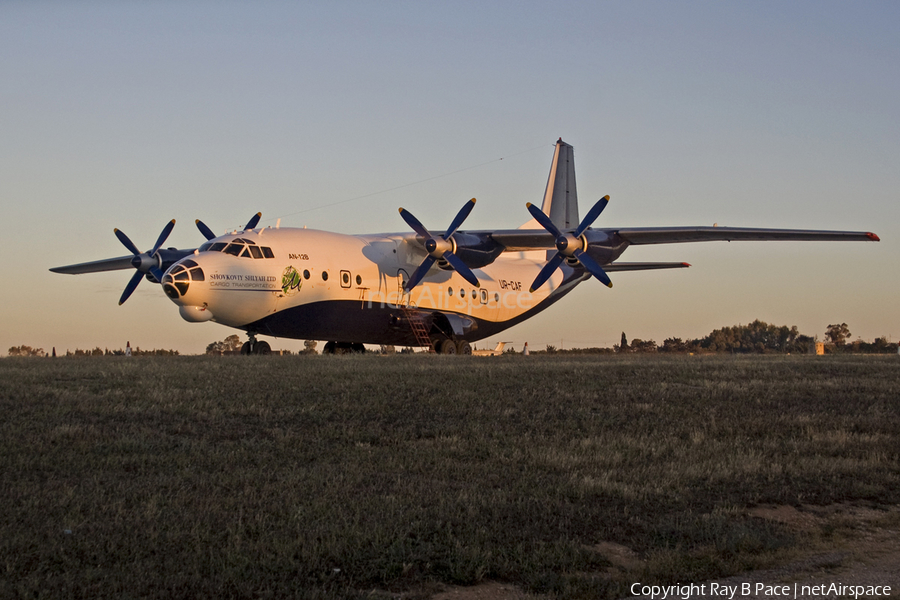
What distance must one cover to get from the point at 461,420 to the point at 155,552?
22.4ft

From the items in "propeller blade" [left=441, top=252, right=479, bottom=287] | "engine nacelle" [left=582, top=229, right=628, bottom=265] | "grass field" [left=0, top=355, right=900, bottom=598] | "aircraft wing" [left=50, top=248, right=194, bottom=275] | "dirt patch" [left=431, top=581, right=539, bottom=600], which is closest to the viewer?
"dirt patch" [left=431, top=581, right=539, bottom=600]

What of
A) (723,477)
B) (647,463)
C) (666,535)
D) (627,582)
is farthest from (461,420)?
(627,582)

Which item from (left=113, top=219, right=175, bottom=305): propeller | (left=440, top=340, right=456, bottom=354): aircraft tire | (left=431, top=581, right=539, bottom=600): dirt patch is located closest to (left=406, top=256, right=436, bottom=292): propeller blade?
(left=440, top=340, right=456, bottom=354): aircraft tire

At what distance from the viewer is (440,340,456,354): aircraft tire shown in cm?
3312

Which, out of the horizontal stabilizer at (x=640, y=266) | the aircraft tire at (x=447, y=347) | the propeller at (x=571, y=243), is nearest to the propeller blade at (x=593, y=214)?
the propeller at (x=571, y=243)

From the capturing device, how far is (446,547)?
728 centimetres

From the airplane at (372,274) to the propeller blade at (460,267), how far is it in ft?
0.16

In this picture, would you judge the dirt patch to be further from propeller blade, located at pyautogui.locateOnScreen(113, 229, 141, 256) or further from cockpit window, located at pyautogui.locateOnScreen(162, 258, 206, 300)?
propeller blade, located at pyautogui.locateOnScreen(113, 229, 141, 256)

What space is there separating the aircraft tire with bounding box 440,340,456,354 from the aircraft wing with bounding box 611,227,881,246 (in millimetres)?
7653

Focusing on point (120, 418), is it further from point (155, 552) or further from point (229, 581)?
point (229, 581)

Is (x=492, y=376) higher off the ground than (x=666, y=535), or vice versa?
(x=492, y=376)

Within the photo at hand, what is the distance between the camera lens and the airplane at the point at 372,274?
86.4ft

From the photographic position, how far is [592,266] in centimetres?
2939

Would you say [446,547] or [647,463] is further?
[647,463]
